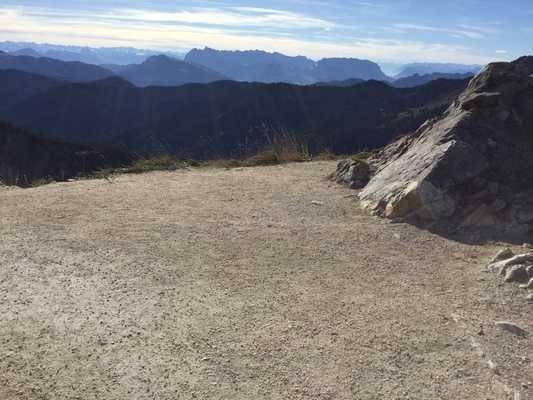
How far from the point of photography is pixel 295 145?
38.0 ft

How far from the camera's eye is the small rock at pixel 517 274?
4.72 meters

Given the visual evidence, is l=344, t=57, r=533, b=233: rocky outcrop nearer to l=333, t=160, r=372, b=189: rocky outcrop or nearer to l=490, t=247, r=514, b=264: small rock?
l=333, t=160, r=372, b=189: rocky outcrop

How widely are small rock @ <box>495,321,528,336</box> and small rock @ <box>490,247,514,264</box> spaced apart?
124cm

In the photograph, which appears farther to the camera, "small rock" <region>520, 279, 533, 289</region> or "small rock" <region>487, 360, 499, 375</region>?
"small rock" <region>520, 279, 533, 289</region>

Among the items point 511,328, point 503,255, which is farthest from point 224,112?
point 511,328

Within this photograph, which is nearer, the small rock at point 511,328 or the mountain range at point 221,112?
the small rock at point 511,328

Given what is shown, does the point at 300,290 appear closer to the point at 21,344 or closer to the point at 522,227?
the point at 21,344

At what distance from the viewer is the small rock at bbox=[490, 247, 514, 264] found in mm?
5172

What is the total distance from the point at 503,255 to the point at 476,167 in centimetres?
180

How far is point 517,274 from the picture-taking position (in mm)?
4750

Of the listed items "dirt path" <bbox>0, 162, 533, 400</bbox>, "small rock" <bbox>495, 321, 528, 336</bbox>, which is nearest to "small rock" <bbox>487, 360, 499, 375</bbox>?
"dirt path" <bbox>0, 162, 533, 400</bbox>

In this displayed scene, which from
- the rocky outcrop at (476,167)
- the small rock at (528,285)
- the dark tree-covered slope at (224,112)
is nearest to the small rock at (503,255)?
the small rock at (528,285)

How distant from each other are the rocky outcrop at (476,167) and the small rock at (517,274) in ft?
4.26

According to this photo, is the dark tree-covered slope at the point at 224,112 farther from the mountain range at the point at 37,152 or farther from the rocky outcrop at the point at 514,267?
the rocky outcrop at the point at 514,267
